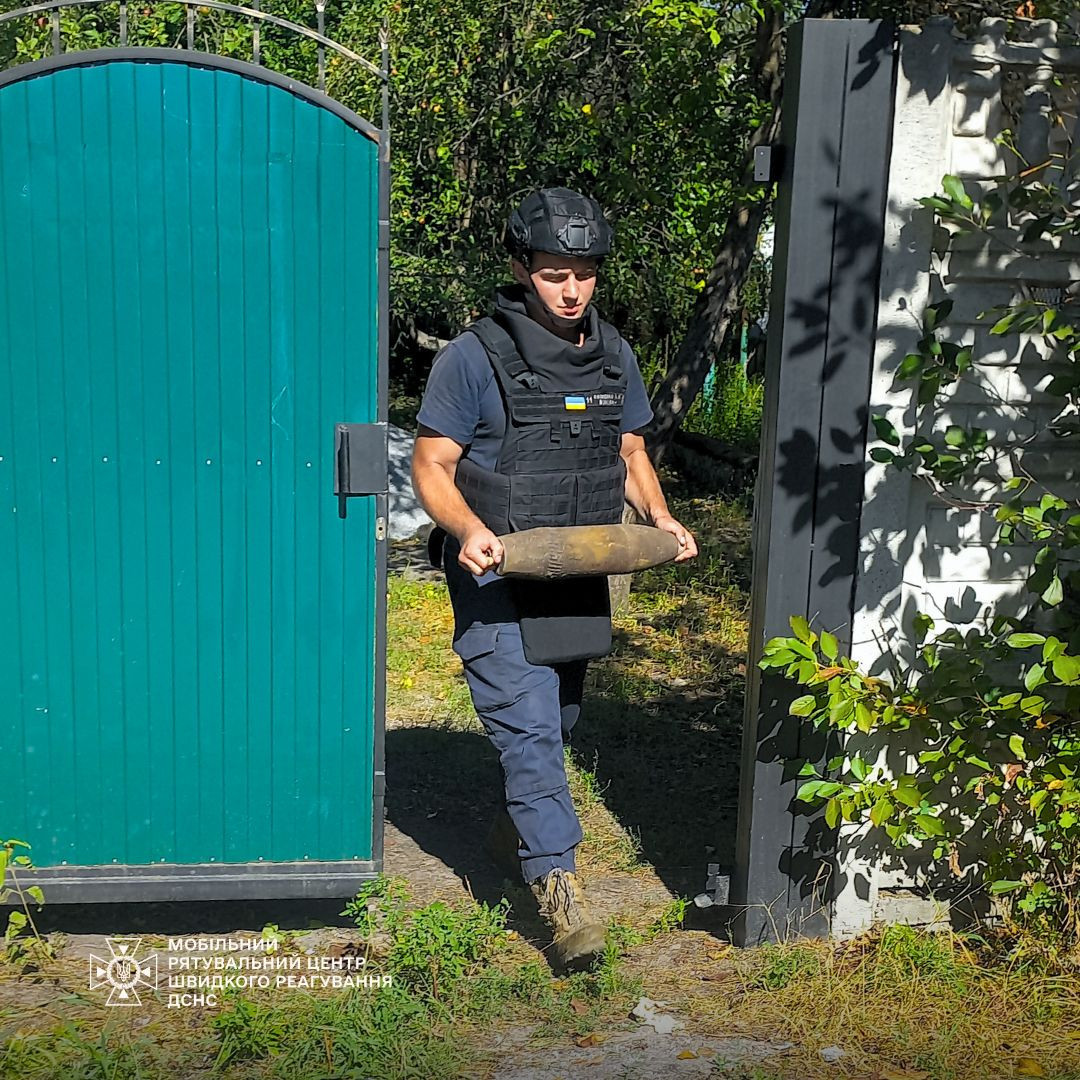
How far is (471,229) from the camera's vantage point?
32.7ft

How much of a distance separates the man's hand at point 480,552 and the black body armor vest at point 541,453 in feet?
0.85

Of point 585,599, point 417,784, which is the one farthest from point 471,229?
point 585,599

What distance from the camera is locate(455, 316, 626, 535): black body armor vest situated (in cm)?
373

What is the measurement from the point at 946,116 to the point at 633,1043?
249cm

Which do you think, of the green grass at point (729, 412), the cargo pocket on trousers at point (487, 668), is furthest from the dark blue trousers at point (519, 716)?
the green grass at point (729, 412)

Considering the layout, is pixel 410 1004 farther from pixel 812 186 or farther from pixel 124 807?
pixel 812 186

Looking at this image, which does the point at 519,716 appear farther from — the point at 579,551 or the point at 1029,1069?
the point at 1029,1069

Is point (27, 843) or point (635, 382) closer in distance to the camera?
point (27, 843)

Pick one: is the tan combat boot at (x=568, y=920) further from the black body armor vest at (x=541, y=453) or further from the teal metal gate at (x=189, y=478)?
→ the black body armor vest at (x=541, y=453)
